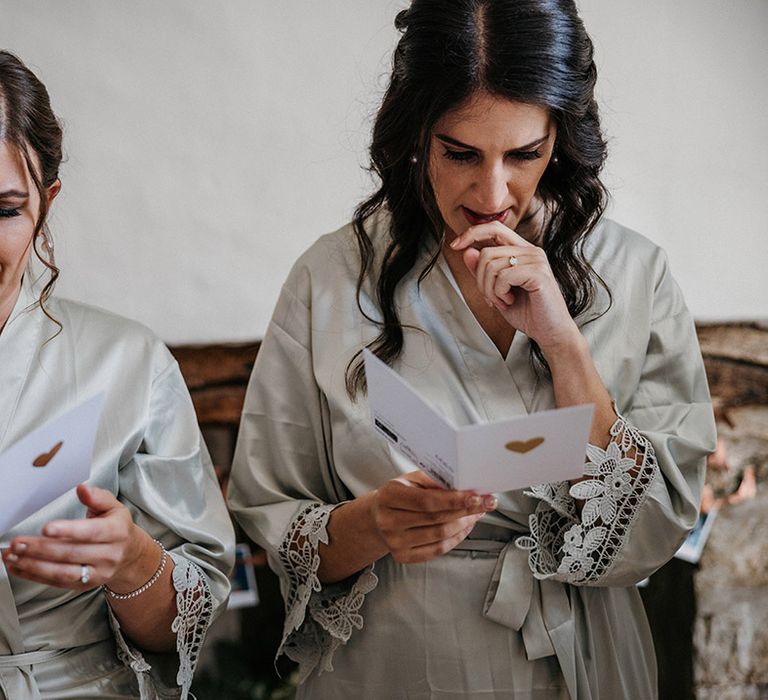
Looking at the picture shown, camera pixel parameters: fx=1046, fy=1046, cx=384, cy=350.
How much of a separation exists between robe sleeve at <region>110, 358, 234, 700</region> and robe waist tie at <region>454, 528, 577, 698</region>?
44 cm

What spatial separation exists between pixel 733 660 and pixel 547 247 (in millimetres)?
1529

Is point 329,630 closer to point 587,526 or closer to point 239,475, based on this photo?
point 239,475

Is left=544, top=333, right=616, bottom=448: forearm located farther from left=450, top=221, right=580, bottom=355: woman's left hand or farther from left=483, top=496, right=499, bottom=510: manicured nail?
left=483, top=496, right=499, bottom=510: manicured nail

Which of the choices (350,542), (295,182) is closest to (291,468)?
(350,542)

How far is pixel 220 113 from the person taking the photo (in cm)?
248

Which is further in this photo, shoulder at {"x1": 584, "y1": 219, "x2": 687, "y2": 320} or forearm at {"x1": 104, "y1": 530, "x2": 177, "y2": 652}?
shoulder at {"x1": 584, "y1": 219, "x2": 687, "y2": 320}

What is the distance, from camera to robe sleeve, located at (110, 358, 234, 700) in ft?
5.31

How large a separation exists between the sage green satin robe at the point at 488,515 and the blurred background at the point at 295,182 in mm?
767

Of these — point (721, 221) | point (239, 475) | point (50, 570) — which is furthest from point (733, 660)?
point (50, 570)

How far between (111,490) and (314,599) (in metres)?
0.38

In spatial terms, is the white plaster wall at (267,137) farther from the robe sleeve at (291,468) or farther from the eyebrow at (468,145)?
the eyebrow at (468,145)

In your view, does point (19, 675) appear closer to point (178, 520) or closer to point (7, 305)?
point (178, 520)

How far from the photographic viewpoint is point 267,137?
2.52 meters

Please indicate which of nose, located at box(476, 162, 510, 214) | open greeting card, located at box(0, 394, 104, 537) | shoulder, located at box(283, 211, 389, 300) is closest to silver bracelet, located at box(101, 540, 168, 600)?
open greeting card, located at box(0, 394, 104, 537)
